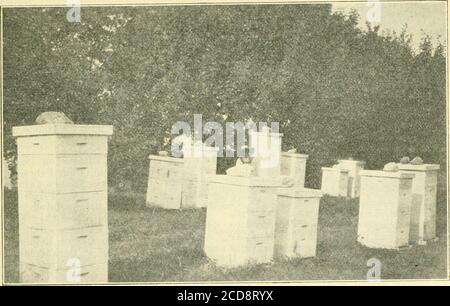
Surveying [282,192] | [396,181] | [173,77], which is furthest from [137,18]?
[396,181]

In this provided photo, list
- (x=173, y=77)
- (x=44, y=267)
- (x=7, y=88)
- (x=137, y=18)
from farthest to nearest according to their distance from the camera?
(x=173, y=77) < (x=137, y=18) < (x=7, y=88) < (x=44, y=267)

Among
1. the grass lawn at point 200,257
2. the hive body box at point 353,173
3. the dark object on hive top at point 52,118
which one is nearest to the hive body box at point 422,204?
the grass lawn at point 200,257

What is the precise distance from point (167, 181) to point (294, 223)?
3.89 metres

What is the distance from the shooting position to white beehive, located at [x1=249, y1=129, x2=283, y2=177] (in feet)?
32.8

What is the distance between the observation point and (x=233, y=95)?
32.9 ft

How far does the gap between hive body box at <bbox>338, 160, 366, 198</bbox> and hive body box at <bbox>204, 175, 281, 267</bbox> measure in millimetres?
6015

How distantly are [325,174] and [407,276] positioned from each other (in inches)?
239

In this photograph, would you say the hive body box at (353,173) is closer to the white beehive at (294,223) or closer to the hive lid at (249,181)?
the white beehive at (294,223)

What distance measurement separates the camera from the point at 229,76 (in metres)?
9.88

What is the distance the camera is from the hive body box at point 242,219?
7.48m

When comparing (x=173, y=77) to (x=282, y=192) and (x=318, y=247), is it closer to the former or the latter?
(x=282, y=192)

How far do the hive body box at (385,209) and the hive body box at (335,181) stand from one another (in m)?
4.39

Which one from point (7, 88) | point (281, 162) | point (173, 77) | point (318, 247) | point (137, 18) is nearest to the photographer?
point (7, 88)

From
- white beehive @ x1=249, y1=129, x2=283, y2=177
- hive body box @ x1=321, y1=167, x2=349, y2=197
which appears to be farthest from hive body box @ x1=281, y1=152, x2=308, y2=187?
hive body box @ x1=321, y1=167, x2=349, y2=197
